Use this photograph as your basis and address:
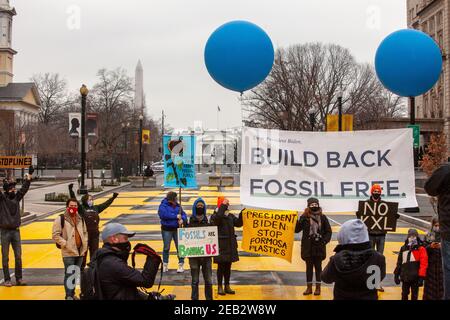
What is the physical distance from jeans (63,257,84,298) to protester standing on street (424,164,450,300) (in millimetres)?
5322

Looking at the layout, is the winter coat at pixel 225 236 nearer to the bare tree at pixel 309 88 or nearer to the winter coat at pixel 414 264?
the winter coat at pixel 414 264

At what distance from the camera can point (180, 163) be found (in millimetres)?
11078

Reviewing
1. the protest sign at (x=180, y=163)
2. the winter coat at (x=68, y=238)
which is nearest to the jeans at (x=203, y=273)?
the winter coat at (x=68, y=238)

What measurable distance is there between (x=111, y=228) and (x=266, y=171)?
12.1 ft

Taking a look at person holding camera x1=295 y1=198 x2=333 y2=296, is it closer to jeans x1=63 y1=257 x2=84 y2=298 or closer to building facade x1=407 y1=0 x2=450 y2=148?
jeans x1=63 y1=257 x2=84 y2=298

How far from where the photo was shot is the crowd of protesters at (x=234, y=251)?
471 centimetres

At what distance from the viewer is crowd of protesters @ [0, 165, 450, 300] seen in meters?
4.71

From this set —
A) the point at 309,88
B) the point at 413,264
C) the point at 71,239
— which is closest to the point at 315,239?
the point at 413,264

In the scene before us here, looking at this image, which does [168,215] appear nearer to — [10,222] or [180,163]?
[180,163]

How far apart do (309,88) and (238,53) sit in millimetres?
41385

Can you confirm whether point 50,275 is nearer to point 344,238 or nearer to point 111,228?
point 111,228

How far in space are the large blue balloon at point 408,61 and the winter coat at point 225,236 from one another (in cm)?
361

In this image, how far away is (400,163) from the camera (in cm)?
815
